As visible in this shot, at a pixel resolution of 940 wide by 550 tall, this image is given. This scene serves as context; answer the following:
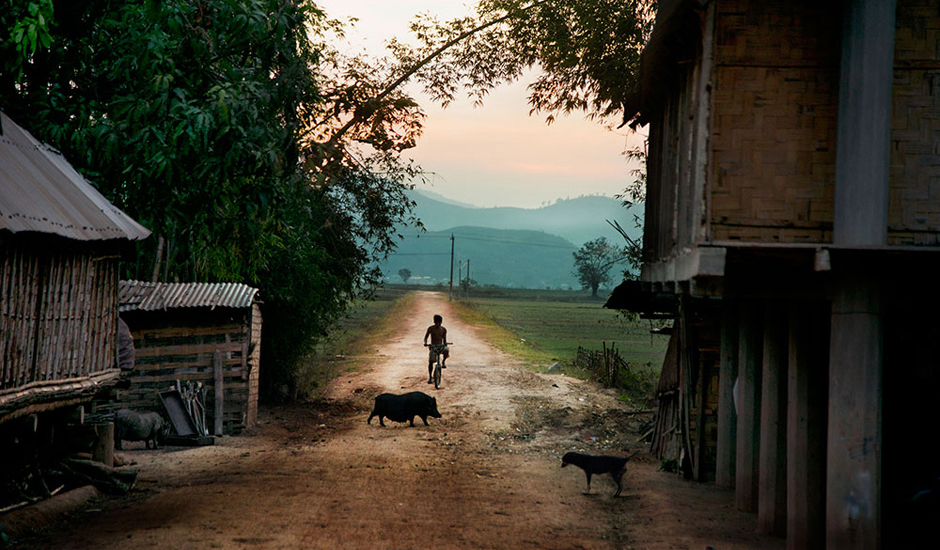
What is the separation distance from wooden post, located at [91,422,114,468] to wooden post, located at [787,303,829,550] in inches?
346

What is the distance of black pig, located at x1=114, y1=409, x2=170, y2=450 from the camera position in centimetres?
1363

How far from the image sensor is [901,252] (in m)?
7.20

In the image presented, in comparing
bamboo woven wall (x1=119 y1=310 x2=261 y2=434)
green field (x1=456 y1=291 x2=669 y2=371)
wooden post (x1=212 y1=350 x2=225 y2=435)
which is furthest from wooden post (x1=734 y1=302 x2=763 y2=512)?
green field (x1=456 y1=291 x2=669 y2=371)

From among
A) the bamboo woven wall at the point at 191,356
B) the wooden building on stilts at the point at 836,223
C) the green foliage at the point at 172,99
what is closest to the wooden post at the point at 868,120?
the wooden building on stilts at the point at 836,223

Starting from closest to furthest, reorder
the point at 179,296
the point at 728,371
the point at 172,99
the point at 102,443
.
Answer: the point at 172,99, the point at 102,443, the point at 728,371, the point at 179,296

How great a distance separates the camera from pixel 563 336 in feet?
173

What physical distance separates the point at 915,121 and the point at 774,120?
3.99 ft

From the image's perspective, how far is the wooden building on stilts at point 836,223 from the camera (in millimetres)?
7344

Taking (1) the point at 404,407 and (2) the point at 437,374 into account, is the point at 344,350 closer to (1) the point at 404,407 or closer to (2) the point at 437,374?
(2) the point at 437,374

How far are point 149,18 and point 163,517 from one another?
19.3 feet

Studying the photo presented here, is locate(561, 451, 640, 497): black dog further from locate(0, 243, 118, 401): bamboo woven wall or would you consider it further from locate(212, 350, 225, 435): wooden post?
locate(212, 350, 225, 435): wooden post

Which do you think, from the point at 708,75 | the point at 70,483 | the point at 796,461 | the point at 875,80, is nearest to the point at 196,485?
the point at 70,483

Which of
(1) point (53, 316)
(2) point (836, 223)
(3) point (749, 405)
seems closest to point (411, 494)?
(3) point (749, 405)

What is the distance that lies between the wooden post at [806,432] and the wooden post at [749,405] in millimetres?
2239
